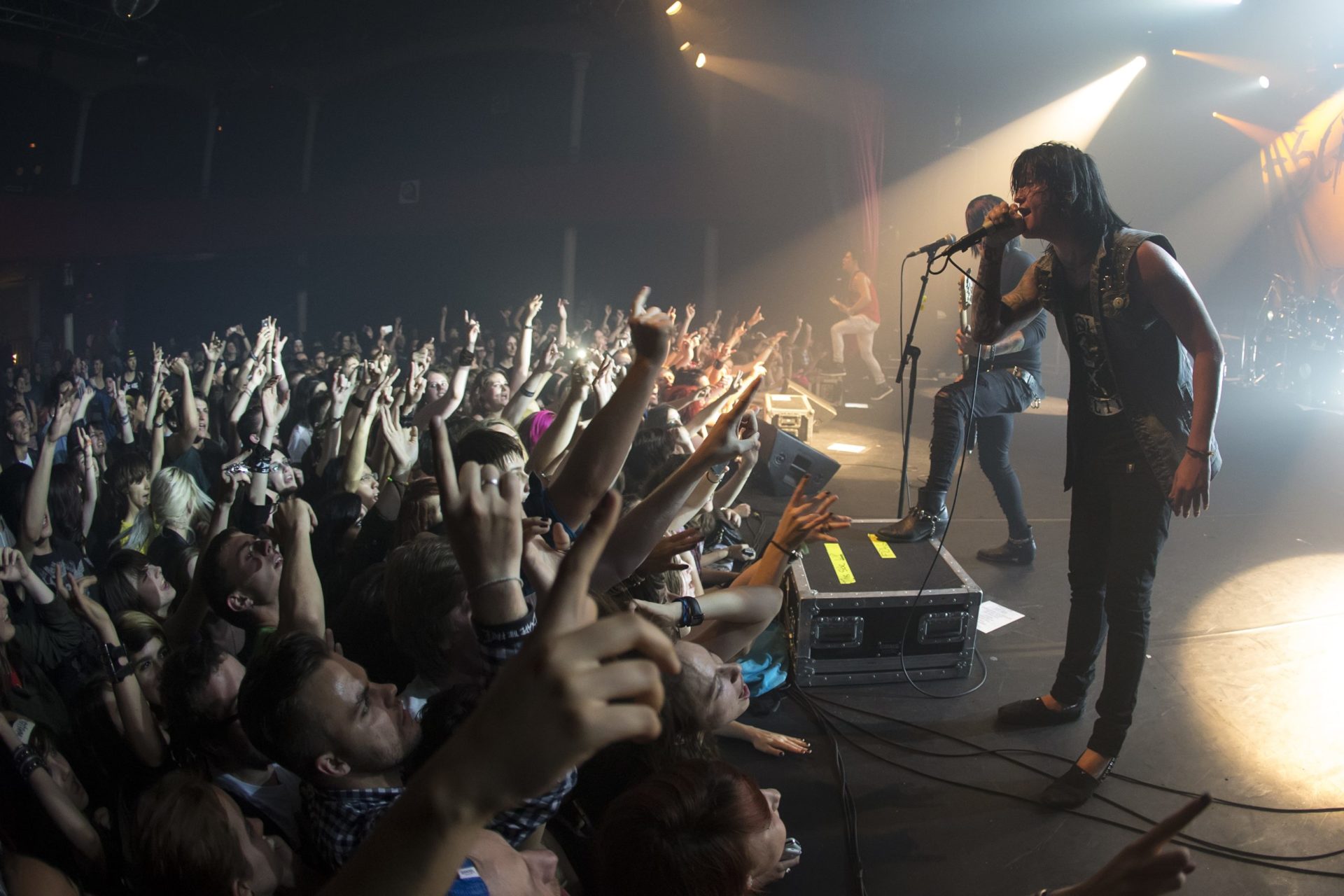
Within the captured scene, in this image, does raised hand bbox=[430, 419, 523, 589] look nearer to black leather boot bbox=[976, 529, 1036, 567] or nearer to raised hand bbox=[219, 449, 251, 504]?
raised hand bbox=[219, 449, 251, 504]

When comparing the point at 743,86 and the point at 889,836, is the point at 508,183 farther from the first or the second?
the point at 889,836

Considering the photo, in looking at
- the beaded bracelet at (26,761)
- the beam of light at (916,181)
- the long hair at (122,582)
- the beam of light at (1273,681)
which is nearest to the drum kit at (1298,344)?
the beam of light at (916,181)

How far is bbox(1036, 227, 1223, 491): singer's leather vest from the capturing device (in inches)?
85.4

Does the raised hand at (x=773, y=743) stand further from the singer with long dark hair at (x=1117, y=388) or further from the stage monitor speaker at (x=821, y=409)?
the stage monitor speaker at (x=821, y=409)

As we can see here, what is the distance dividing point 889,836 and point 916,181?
12.9 metres

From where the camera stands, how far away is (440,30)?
11336mm

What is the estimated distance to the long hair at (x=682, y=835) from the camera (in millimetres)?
1197

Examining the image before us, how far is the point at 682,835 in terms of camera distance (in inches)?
48.2

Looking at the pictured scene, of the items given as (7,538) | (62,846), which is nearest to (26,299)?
(7,538)

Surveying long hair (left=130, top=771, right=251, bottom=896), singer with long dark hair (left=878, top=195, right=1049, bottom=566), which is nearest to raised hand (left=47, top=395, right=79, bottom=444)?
long hair (left=130, top=771, right=251, bottom=896)

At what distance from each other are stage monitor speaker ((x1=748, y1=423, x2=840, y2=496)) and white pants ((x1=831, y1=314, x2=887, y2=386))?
6811mm

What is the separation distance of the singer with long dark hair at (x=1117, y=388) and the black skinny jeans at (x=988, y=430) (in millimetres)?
1273

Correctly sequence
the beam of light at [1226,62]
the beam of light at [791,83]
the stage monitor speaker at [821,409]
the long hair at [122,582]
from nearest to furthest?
the long hair at [122,582] → the stage monitor speaker at [821,409] → the beam of light at [1226,62] → the beam of light at [791,83]

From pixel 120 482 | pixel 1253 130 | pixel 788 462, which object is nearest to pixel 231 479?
pixel 120 482
